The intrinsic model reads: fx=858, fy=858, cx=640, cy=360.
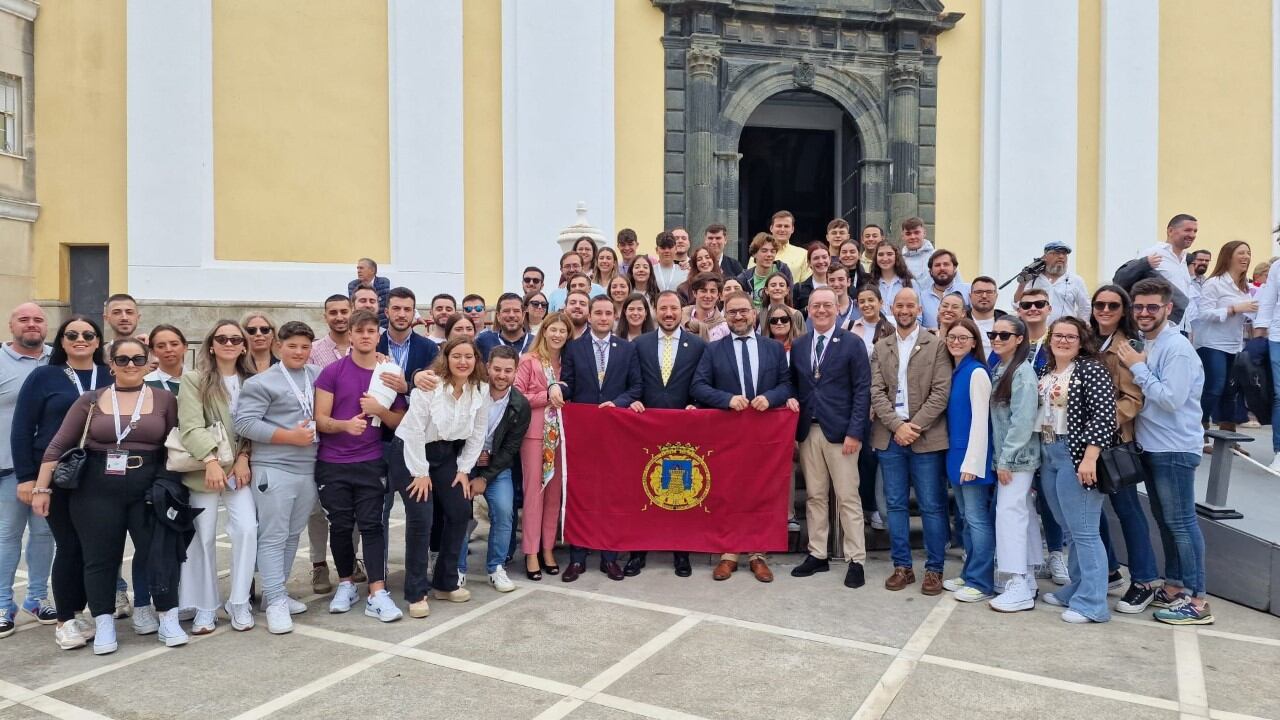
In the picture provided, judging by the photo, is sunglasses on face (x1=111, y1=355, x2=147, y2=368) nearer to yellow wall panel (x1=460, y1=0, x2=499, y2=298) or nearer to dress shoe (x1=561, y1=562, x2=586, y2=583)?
dress shoe (x1=561, y1=562, x2=586, y2=583)

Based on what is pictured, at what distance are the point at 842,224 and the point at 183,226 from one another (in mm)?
9892

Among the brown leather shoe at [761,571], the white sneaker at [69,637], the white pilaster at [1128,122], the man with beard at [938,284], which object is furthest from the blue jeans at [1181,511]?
the white pilaster at [1128,122]

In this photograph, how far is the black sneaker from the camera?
5254mm

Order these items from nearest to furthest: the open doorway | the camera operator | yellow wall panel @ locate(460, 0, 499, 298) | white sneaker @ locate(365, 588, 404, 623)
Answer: white sneaker @ locate(365, 588, 404, 623) → the camera operator → yellow wall panel @ locate(460, 0, 499, 298) → the open doorway

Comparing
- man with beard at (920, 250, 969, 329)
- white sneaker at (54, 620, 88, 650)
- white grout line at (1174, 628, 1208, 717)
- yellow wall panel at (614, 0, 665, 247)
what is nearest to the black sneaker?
white grout line at (1174, 628, 1208, 717)

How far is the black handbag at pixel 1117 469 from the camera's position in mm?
4934

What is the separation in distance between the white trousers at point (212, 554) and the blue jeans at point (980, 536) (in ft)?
14.5

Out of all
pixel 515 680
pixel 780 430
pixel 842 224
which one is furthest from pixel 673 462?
pixel 842 224

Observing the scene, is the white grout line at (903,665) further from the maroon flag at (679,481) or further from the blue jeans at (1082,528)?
the maroon flag at (679,481)

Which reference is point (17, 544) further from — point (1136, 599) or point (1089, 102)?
point (1089, 102)

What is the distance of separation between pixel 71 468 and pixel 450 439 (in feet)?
6.63

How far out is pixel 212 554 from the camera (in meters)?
5.03

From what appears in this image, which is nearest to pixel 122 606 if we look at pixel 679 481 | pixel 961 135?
pixel 679 481

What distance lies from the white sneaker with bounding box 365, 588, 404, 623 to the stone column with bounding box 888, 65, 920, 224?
11383 mm
